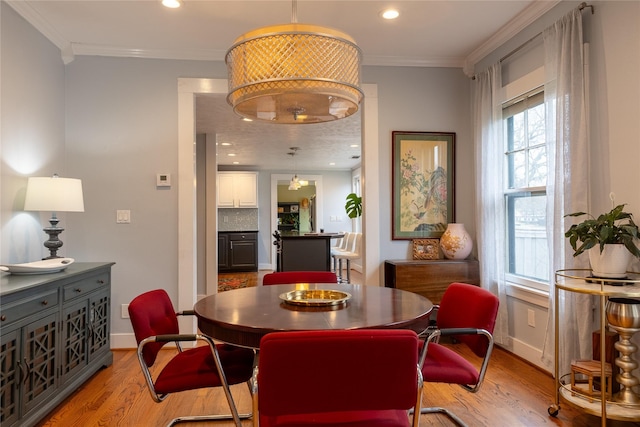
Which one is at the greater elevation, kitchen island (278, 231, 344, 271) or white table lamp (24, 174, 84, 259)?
white table lamp (24, 174, 84, 259)

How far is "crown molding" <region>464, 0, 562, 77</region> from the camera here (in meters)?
2.84

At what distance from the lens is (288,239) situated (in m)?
6.74

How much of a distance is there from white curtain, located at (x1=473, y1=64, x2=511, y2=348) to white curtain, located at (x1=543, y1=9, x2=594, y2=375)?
0.65 meters

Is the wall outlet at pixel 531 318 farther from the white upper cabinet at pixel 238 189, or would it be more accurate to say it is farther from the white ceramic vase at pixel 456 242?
the white upper cabinet at pixel 238 189

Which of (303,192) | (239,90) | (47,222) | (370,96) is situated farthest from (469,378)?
(303,192)

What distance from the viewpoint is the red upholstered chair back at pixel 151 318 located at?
177cm

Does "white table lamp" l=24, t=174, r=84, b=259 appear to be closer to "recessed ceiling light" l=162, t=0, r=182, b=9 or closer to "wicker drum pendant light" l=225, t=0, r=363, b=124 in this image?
"recessed ceiling light" l=162, t=0, r=182, b=9

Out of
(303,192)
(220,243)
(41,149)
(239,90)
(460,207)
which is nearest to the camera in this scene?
(239,90)

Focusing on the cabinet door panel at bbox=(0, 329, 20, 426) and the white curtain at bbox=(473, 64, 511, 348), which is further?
the white curtain at bbox=(473, 64, 511, 348)

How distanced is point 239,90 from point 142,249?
238cm

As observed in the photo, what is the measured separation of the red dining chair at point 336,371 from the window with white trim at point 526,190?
88.5 inches

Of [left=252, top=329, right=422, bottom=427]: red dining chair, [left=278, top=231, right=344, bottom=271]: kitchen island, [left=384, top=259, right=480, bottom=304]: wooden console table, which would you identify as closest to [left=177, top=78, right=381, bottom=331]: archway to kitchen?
[left=384, top=259, right=480, bottom=304]: wooden console table

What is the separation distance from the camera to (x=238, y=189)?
9.23 metres

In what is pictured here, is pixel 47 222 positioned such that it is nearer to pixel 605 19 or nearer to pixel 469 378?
pixel 469 378
